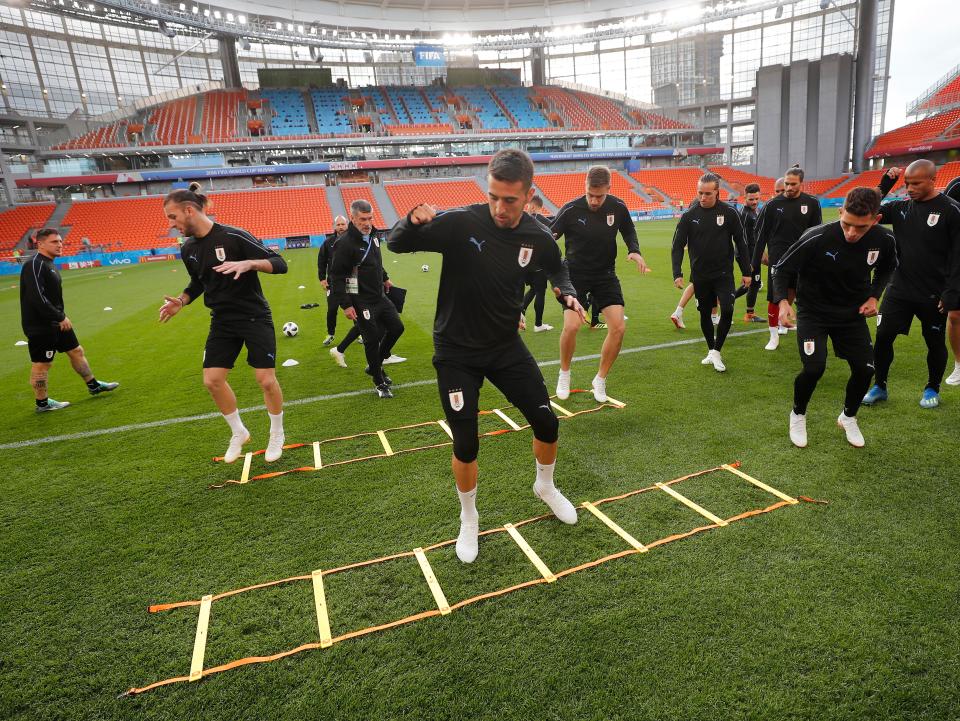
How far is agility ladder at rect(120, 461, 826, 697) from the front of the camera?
8.47ft

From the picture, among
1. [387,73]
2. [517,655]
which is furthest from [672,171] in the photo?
[517,655]

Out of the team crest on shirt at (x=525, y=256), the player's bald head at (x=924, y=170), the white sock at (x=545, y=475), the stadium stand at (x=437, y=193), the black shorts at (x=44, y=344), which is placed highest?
the stadium stand at (x=437, y=193)

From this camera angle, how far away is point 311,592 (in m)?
3.04

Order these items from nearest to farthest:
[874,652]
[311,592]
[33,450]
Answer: [874,652] < [311,592] < [33,450]

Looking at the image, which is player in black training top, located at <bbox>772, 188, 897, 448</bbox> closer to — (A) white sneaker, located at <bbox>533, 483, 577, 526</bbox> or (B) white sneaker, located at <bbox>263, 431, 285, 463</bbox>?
(A) white sneaker, located at <bbox>533, 483, 577, 526</bbox>

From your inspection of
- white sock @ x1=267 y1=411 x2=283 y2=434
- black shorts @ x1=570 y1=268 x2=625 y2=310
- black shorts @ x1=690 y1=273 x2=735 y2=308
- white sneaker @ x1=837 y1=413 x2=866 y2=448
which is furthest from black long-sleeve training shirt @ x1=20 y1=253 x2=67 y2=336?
white sneaker @ x1=837 y1=413 x2=866 y2=448

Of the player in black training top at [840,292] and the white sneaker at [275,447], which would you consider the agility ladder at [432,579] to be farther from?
the white sneaker at [275,447]

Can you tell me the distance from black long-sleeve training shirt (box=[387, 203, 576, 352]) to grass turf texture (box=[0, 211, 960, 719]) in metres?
1.39

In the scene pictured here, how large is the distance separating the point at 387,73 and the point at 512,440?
206ft

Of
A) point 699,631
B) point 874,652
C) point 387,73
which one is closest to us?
point 874,652

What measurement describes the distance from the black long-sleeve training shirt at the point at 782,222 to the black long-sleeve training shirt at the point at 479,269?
5.35 metres

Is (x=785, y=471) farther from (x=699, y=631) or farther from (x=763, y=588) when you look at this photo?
(x=699, y=631)

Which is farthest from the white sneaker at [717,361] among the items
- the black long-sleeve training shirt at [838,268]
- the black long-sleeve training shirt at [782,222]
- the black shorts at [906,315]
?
the black long-sleeve training shirt at [838,268]

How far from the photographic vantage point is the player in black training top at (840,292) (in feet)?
13.5
